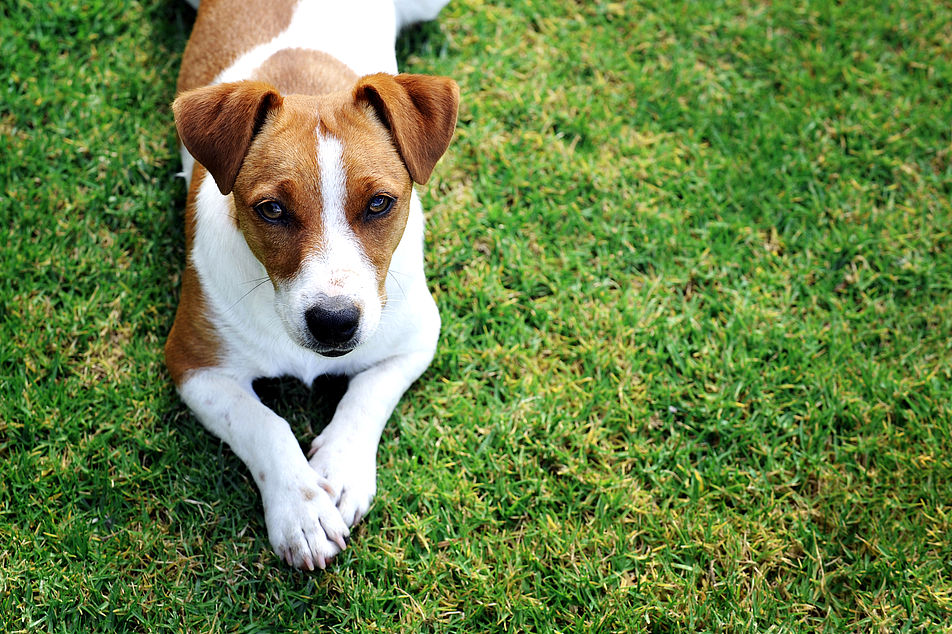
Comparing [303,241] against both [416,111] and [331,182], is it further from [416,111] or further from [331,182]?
[416,111]

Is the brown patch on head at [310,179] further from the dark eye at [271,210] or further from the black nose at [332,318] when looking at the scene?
the black nose at [332,318]

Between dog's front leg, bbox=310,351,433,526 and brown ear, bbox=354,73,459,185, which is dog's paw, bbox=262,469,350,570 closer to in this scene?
dog's front leg, bbox=310,351,433,526

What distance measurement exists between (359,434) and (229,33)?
2.29m

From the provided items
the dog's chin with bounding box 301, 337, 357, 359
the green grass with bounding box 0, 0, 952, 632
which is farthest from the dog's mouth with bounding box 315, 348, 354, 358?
the green grass with bounding box 0, 0, 952, 632

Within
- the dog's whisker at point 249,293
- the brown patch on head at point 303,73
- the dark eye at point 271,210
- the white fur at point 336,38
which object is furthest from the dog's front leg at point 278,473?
the white fur at point 336,38

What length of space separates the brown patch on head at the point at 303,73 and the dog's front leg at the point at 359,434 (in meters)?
1.40

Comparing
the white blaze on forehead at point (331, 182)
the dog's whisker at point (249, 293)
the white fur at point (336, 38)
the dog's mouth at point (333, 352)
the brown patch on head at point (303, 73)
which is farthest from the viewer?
the white fur at point (336, 38)

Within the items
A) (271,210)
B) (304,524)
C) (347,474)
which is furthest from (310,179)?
(304,524)

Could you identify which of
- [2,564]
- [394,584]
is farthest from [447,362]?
[2,564]

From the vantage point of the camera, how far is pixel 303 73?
4145 mm

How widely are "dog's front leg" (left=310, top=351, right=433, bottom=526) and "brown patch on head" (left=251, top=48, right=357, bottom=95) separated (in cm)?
140

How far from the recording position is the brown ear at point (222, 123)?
10.9ft

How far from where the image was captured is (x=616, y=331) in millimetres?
4633

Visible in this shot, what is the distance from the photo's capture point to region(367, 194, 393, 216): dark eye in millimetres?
3402
